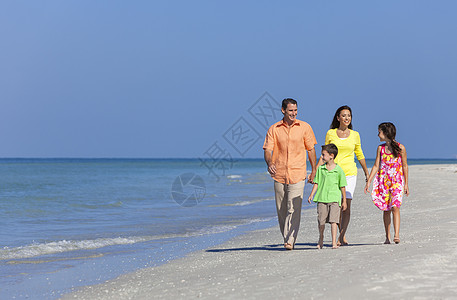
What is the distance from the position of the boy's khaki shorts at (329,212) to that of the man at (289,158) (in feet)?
0.90

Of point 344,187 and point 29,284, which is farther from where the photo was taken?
point 344,187

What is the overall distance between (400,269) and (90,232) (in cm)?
694

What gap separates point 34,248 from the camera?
8258mm

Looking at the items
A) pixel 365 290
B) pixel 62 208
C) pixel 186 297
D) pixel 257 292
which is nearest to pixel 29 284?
pixel 186 297

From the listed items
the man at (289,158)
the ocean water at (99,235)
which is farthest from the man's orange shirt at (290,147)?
the ocean water at (99,235)

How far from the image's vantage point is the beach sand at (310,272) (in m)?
4.29

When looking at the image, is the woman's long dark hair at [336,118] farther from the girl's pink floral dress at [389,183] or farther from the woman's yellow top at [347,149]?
the girl's pink floral dress at [389,183]

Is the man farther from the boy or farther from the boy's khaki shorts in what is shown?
the boy's khaki shorts

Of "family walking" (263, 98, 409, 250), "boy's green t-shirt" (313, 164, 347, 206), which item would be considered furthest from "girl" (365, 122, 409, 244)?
"boy's green t-shirt" (313, 164, 347, 206)

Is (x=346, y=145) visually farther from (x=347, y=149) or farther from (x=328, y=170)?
(x=328, y=170)

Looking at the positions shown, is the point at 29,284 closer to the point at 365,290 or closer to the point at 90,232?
the point at 365,290

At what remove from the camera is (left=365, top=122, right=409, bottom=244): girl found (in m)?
6.63

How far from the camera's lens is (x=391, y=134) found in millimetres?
6660

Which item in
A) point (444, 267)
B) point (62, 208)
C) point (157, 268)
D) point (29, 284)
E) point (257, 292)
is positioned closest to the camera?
point (257, 292)
